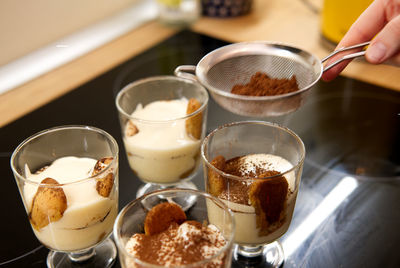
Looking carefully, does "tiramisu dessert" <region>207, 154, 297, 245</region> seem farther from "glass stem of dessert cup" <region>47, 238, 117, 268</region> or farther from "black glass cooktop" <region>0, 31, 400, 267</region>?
"glass stem of dessert cup" <region>47, 238, 117, 268</region>

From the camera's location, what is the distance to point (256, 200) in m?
0.75

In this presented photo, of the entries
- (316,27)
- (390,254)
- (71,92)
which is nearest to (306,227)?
(390,254)

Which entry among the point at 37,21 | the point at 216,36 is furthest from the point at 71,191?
the point at 216,36

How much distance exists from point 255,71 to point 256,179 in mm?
307

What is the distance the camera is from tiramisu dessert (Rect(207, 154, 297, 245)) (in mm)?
747

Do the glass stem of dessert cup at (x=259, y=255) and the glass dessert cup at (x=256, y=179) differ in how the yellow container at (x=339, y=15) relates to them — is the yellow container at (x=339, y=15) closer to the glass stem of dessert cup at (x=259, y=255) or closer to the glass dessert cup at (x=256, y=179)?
the glass dessert cup at (x=256, y=179)

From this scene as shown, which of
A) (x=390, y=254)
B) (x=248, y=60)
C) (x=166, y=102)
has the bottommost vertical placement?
(x=390, y=254)

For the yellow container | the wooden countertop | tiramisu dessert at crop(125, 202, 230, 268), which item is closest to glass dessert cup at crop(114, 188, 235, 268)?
tiramisu dessert at crop(125, 202, 230, 268)

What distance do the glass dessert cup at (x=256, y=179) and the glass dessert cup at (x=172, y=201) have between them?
43 millimetres

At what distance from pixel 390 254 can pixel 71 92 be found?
0.85 m

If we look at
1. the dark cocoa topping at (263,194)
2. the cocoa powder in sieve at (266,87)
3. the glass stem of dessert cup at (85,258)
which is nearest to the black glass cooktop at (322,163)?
Result: the glass stem of dessert cup at (85,258)

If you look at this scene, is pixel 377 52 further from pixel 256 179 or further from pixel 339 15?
pixel 339 15

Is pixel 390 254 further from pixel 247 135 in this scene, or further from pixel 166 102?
pixel 166 102

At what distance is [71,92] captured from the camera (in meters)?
1.27
